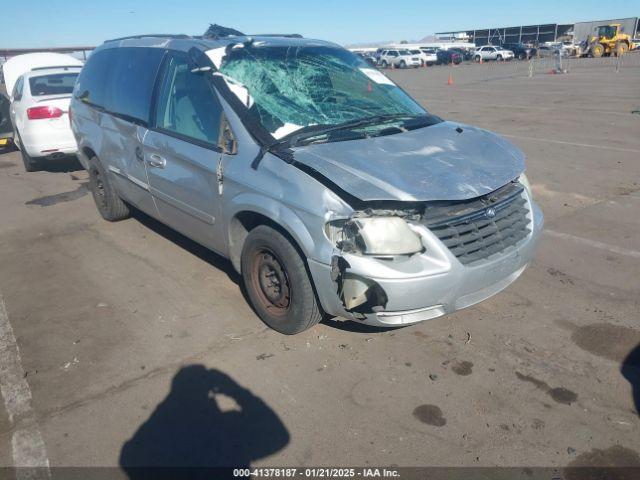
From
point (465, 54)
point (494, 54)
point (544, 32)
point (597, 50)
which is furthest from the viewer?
point (544, 32)

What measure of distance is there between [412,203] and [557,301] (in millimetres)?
1759

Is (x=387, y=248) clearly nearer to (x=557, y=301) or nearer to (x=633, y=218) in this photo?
(x=557, y=301)

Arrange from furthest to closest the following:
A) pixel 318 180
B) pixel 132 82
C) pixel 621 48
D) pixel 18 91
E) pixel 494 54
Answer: pixel 494 54, pixel 621 48, pixel 18 91, pixel 132 82, pixel 318 180

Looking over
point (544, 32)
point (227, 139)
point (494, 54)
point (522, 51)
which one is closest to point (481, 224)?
point (227, 139)

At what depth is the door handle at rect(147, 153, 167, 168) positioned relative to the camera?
4203 mm

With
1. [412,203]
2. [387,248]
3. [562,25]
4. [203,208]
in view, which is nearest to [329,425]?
[387,248]

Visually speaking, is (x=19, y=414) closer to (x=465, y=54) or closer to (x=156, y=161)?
(x=156, y=161)

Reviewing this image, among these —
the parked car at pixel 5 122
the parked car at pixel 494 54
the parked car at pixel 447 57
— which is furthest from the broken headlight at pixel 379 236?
the parked car at pixel 494 54

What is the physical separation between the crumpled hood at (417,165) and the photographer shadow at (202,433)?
52.9 inches

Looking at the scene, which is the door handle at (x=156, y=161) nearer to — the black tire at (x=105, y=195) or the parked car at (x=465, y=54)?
the black tire at (x=105, y=195)

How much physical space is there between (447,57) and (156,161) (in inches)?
2007

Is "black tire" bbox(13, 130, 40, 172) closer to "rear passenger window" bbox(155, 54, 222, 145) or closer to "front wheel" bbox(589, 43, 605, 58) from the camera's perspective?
"rear passenger window" bbox(155, 54, 222, 145)

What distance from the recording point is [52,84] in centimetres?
880

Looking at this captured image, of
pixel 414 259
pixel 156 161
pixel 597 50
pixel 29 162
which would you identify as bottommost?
pixel 29 162
